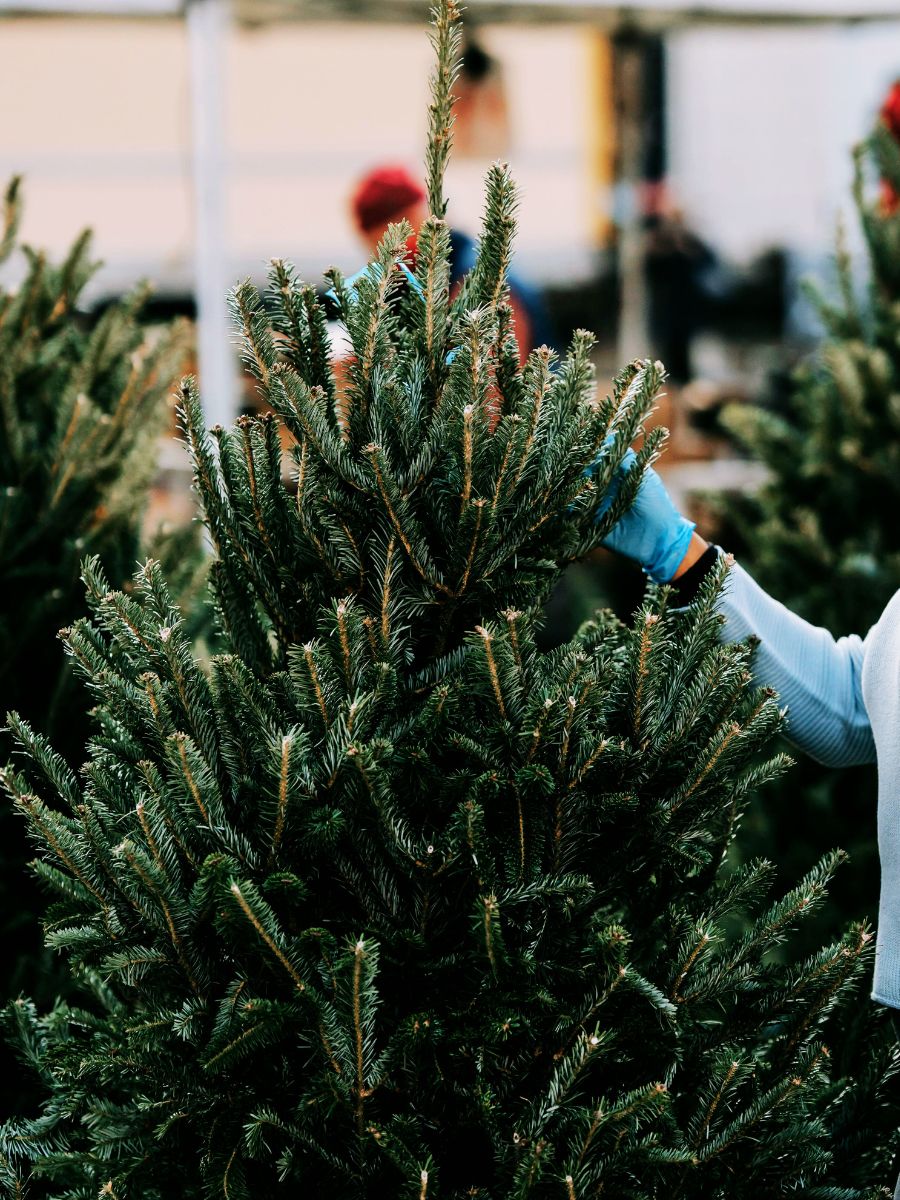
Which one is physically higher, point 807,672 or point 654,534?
point 654,534

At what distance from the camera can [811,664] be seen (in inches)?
72.8

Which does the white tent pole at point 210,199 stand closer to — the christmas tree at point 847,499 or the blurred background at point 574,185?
the blurred background at point 574,185

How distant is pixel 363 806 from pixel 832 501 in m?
2.66

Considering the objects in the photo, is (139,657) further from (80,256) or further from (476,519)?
(80,256)

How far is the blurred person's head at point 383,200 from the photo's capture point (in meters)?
4.51

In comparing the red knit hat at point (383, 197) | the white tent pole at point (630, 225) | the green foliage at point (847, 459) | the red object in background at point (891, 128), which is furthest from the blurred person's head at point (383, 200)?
the white tent pole at point (630, 225)

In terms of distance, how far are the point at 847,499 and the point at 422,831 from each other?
8.41 ft

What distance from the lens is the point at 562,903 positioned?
1.49 meters

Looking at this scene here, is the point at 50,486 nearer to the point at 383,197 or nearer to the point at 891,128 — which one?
the point at 383,197

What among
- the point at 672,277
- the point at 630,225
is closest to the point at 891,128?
the point at 630,225

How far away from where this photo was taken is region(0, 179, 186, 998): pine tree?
2.57 m

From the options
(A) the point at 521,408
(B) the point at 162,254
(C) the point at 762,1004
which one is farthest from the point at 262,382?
(B) the point at 162,254

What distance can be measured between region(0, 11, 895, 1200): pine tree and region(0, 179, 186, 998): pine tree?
1.02 meters

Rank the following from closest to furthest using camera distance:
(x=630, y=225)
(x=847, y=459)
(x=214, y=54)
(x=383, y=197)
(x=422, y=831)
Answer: (x=422, y=831) → (x=847, y=459) → (x=383, y=197) → (x=214, y=54) → (x=630, y=225)
